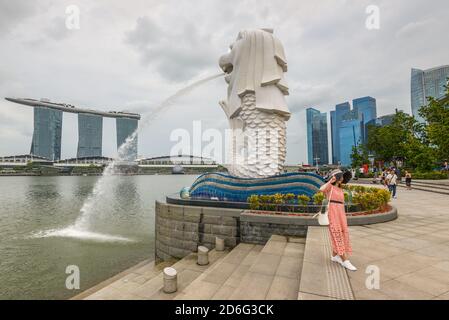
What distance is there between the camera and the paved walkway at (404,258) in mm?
3607

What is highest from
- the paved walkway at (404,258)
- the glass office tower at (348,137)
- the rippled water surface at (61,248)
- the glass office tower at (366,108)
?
the glass office tower at (366,108)

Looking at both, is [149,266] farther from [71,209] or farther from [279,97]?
[71,209]

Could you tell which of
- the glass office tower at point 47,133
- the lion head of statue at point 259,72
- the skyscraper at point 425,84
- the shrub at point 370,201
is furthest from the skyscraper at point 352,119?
the glass office tower at point 47,133

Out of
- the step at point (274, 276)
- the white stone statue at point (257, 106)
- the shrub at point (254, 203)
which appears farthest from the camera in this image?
the white stone statue at point (257, 106)

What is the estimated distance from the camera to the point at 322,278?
12.9 feet

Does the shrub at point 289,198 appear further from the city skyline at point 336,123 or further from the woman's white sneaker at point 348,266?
the city skyline at point 336,123

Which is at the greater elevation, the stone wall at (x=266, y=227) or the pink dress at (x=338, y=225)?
the pink dress at (x=338, y=225)

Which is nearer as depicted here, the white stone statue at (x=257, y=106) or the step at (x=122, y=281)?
the step at (x=122, y=281)

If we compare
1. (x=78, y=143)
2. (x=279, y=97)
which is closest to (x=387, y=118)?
(x=279, y=97)

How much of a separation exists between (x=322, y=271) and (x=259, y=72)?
12.1 m

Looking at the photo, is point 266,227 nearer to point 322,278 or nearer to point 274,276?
point 274,276

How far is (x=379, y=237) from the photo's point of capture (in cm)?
647

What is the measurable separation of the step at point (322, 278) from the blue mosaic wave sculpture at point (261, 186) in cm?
474

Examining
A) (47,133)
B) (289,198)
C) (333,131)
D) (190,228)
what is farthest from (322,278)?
(333,131)
